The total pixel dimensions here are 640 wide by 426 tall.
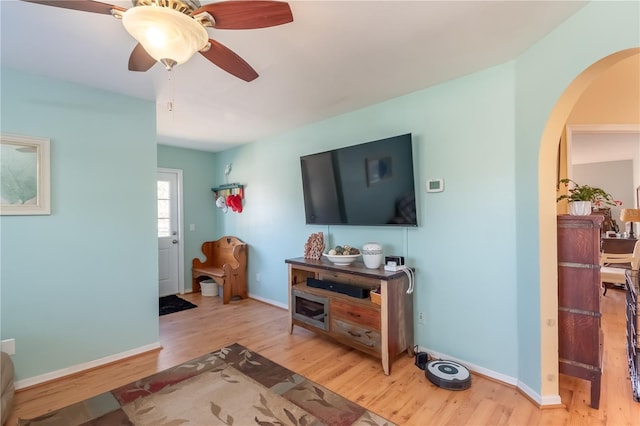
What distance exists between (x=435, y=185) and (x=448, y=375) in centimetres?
149

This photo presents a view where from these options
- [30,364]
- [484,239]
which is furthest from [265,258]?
[484,239]

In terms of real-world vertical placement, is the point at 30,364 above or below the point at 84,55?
below

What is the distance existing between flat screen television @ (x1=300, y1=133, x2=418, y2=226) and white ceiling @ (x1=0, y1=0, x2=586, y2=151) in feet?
1.75

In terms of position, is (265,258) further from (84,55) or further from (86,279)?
(84,55)

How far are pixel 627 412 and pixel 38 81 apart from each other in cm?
474

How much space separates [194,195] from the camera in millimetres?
5027

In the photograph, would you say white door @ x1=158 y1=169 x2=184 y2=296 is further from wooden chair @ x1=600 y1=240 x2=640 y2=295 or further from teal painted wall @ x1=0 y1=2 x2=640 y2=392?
wooden chair @ x1=600 y1=240 x2=640 y2=295

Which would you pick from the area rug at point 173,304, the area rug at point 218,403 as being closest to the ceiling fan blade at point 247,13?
the area rug at point 218,403

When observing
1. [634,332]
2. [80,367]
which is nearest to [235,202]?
→ [80,367]

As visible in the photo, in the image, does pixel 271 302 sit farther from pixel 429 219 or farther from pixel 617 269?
pixel 617 269

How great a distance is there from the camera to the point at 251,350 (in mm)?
2812

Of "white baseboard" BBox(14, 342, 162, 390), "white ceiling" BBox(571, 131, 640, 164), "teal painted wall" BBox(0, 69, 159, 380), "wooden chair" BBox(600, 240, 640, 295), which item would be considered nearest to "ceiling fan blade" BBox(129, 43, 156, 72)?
"teal painted wall" BBox(0, 69, 159, 380)

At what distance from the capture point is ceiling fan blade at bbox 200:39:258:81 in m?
1.52

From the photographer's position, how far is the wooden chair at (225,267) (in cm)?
437
